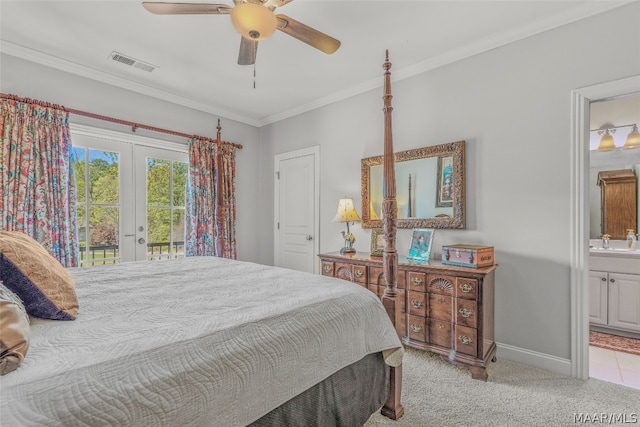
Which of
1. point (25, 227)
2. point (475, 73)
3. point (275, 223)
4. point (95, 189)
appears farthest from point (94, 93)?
point (475, 73)

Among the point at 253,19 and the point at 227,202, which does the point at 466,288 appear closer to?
the point at 253,19

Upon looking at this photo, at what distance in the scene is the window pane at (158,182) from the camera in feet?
11.9

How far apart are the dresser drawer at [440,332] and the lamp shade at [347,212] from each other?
128 cm

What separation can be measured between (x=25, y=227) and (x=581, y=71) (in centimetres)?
460

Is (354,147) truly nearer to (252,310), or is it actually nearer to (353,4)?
(353,4)

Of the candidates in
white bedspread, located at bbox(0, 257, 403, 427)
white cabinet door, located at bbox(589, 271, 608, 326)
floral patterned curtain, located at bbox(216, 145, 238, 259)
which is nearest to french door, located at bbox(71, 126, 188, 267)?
floral patterned curtain, located at bbox(216, 145, 238, 259)

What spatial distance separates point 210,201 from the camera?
3990mm

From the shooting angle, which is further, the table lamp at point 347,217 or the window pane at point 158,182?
the window pane at point 158,182

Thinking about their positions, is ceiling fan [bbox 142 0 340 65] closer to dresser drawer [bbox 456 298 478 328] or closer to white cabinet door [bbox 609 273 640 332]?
dresser drawer [bbox 456 298 478 328]

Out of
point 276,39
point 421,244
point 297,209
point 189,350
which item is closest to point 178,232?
point 297,209

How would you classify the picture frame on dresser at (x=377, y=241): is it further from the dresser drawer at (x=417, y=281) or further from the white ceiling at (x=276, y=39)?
the white ceiling at (x=276, y=39)

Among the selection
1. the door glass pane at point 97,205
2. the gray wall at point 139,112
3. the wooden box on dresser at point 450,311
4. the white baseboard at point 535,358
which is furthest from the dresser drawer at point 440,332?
the door glass pane at point 97,205

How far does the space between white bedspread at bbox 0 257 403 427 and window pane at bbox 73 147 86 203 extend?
5.88 ft

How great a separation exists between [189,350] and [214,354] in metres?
0.08
